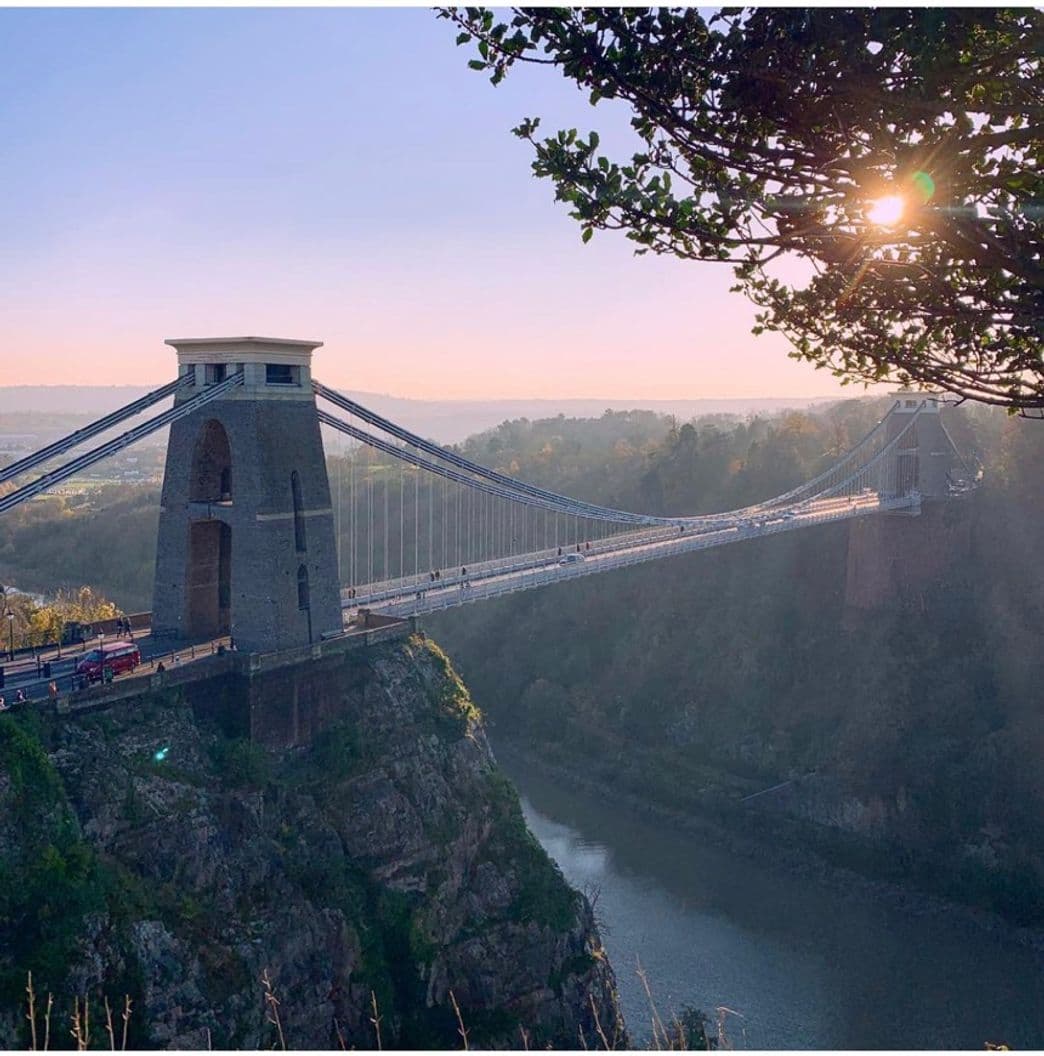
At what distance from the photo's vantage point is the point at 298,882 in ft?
42.6

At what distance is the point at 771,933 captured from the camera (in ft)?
66.7

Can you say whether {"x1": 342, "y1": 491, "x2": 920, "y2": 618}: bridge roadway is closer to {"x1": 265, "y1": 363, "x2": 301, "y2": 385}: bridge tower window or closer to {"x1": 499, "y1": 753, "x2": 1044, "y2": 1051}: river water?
{"x1": 265, "y1": 363, "x2": 301, "y2": 385}: bridge tower window

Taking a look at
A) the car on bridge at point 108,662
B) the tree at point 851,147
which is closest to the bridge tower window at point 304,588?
the car on bridge at point 108,662

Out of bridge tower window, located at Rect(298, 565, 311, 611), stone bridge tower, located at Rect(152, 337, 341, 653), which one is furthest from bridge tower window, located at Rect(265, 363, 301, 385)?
bridge tower window, located at Rect(298, 565, 311, 611)

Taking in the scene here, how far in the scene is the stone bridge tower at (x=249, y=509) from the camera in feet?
47.3

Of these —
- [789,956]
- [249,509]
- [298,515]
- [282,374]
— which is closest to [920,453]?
[789,956]

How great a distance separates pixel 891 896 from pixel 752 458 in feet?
61.6

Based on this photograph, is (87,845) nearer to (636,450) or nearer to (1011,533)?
(1011,533)

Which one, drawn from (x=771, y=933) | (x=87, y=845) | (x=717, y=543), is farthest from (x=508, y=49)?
(x=717, y=543)

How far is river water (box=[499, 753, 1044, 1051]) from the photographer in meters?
17.4

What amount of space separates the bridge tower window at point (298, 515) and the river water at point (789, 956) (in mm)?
8435

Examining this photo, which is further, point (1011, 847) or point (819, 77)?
point (1011, 847)

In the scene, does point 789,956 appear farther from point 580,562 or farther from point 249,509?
point 249,509

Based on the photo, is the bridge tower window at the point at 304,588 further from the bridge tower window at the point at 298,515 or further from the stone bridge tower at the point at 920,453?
the stone bridge tower at the point at 920,453
